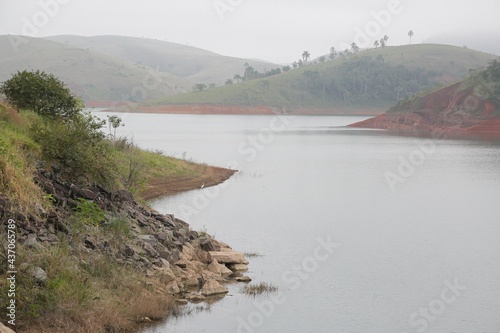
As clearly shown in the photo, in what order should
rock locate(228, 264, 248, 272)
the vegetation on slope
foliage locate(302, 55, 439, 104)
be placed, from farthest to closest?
foliage locate(302, 55, 439, 104), rock locate(228, 264, 248, 272), the vegetation on slope

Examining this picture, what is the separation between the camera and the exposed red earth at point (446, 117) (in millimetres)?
107250

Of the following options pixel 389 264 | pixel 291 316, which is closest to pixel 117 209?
pixel 291 316

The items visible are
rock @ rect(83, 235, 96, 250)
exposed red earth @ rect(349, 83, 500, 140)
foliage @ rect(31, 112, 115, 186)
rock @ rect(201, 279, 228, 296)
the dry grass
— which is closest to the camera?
rock @ rect(83, 235, 96, 250)

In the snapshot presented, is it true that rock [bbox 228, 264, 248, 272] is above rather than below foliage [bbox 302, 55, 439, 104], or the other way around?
below

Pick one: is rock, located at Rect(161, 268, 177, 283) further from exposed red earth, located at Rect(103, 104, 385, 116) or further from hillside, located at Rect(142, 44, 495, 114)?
hillside, located at Rect(142, 44, 495, 114)

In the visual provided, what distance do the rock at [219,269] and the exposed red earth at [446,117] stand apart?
286ft

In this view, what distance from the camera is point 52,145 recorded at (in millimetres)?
19422

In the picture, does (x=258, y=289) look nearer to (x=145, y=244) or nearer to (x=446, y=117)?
(x=145, y=244)

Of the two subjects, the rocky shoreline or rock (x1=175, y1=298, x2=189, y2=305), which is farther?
rock (x1=175, y1=298, x2=189, y2=305)

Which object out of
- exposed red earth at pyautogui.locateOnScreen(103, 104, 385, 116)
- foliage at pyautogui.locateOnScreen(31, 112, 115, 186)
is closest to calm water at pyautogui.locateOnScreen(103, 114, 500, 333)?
foliage at pyautogui.locateOnScreen(31, 112, 115, 186)

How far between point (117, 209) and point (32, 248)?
519 centimetres

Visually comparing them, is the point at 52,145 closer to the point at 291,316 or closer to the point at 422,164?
the point at 291,316

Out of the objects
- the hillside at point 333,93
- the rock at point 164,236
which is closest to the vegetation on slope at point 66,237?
the rock at point 164,236

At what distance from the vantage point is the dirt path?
119ft
